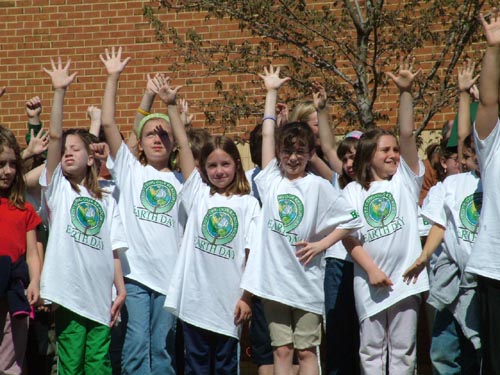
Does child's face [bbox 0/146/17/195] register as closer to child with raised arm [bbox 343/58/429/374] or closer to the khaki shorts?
the khaki shorts

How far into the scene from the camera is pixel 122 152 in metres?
6.62

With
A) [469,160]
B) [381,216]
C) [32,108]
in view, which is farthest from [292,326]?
[32,108]

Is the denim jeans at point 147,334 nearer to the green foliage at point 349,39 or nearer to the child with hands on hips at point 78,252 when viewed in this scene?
the child with hands on hips at point 78,252

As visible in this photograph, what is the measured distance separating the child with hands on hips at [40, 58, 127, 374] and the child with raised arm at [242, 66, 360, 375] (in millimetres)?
1034

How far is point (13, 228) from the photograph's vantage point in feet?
20.0

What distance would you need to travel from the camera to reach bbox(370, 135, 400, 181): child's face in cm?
646

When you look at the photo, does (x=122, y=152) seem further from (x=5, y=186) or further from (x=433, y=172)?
(x=433, y=172)

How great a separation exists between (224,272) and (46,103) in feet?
16.2

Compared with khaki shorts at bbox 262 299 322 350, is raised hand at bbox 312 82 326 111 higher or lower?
higher

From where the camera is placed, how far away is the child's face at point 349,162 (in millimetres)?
6957

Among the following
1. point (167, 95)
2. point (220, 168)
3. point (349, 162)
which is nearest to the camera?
point (220, 168)

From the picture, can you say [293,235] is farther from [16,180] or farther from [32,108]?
[32,108]

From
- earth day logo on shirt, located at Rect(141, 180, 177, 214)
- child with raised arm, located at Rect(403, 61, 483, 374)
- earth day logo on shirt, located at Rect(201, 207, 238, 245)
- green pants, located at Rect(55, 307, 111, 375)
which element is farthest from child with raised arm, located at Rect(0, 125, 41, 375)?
child with raised arm, located at Rect(403, 61, 483, 374)

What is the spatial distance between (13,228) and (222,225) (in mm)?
1405
